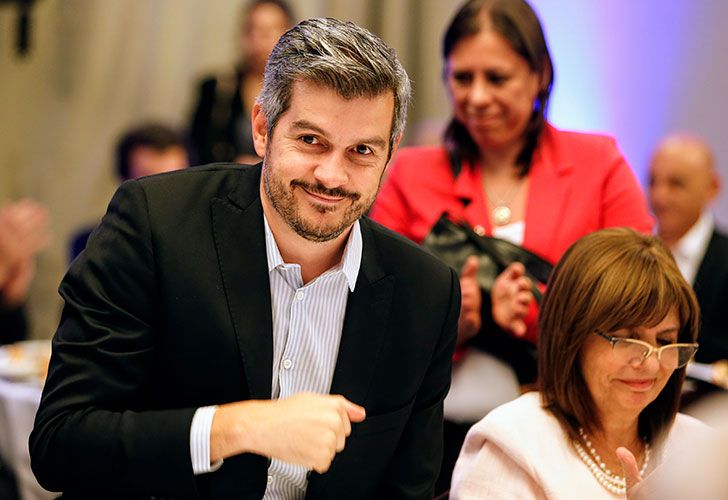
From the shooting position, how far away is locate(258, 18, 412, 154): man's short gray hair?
5.99ft

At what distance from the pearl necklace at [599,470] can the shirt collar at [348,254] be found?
0.63 meters

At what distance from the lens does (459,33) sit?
2.83m

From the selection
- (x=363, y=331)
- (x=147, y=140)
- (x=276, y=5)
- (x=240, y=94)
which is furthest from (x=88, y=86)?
(x=363, y=331)

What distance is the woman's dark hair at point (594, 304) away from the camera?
87.0 inches

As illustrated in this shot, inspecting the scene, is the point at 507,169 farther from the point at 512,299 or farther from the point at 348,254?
the point at 348,254

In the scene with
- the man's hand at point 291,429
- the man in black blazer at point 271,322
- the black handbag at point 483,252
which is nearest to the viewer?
the man's hand at point 291,429

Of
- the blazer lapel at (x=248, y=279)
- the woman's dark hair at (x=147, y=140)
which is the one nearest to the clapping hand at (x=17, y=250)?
the woman's dark hair at (x=147, y=140)

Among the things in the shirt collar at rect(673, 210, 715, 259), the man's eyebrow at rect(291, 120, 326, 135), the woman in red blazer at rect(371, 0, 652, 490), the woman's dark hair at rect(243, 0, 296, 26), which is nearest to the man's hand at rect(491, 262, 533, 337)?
the woman in red blazer at rect(371, 0, 652, 490)

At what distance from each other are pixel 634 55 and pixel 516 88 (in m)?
3.65

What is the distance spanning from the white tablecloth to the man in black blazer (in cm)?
187

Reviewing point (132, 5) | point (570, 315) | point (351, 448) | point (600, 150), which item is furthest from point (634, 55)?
point (351, 448)

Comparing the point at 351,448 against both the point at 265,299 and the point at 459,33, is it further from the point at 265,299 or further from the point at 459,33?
the point at 459,33

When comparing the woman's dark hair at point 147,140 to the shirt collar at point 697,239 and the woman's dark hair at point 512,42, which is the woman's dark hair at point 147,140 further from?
the shirt collar at point 697,239

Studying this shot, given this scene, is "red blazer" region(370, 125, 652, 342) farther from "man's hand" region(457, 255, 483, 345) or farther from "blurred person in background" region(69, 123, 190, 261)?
"blurred person in background" region(69, 123, 190, 261)
